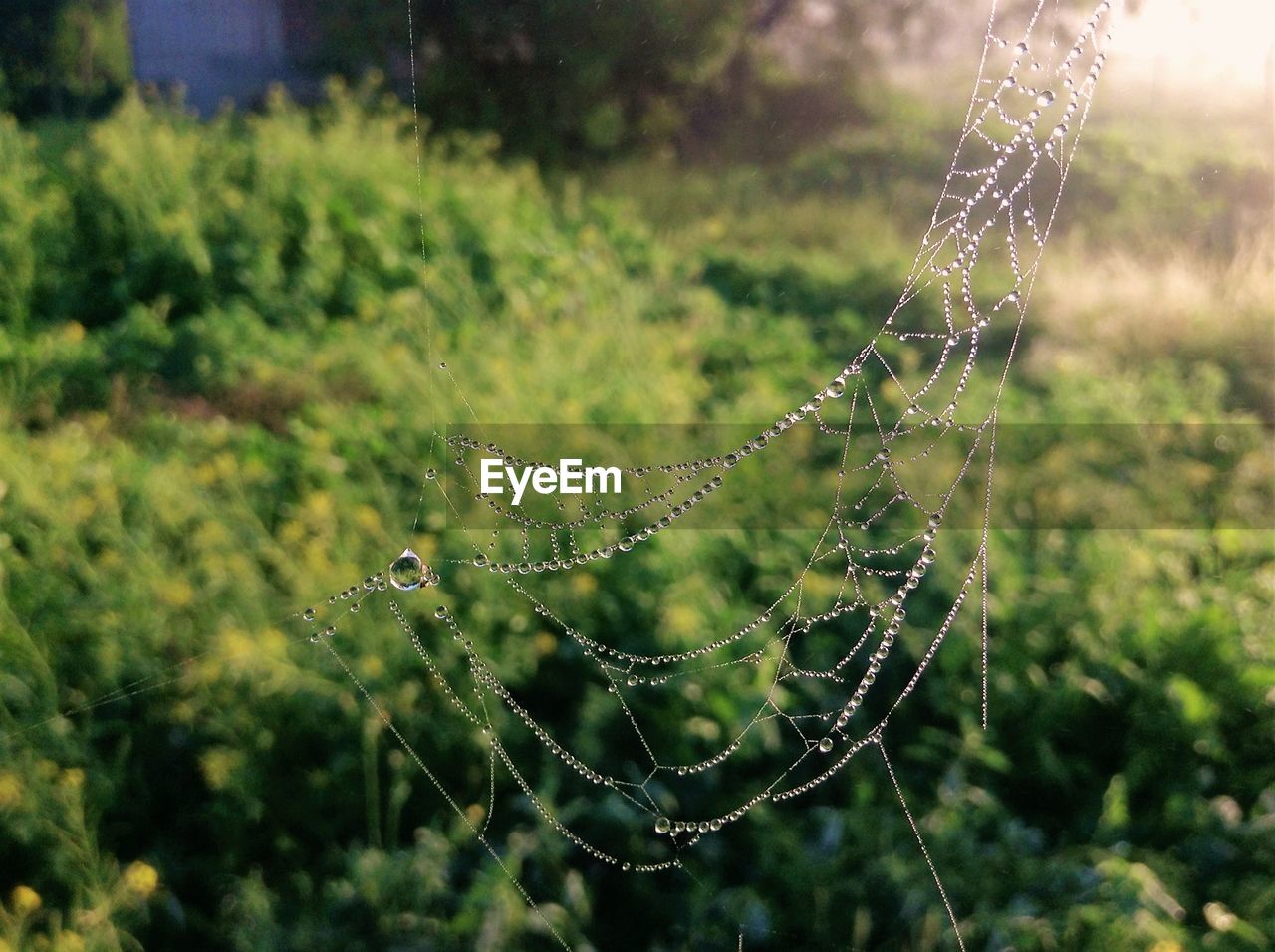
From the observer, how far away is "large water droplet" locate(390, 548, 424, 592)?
1673mm

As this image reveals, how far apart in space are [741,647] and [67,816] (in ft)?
3.10

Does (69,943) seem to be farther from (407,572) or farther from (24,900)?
(407,572)

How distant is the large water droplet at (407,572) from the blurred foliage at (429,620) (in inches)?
1.2

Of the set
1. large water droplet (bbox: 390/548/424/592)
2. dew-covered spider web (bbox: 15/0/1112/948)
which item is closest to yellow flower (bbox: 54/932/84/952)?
dew-covered spider web (bbox: 15/0/1112/948)

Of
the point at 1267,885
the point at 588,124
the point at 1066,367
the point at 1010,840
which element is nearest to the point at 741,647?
the point at 1010,840

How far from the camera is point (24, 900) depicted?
126 cm

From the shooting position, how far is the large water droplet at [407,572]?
167 centimetres

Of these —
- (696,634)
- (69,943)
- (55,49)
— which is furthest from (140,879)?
(55,49)

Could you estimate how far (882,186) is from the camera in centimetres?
358

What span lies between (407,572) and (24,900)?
689 millimetres

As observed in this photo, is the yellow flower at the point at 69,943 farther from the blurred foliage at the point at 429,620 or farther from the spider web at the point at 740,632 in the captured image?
the spider web at the point at 740,632

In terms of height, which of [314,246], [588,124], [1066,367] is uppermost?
[588,124]

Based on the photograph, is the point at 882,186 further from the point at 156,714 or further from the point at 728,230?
the point at 156,714

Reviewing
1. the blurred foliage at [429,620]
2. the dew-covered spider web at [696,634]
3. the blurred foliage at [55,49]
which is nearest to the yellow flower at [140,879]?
the blurred foliage at [429,620]
